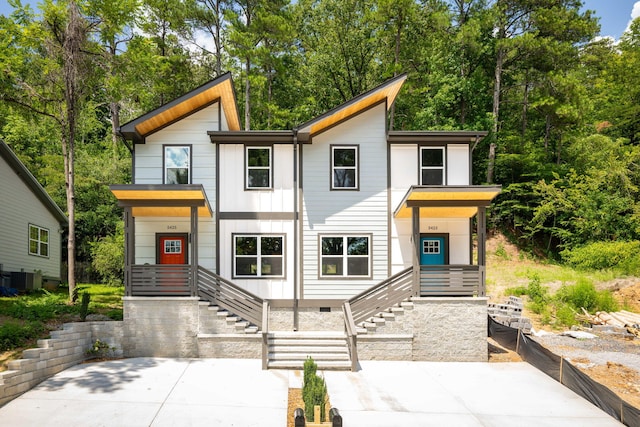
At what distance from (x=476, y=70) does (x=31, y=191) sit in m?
26.3

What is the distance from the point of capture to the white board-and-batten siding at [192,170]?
48.6 feet

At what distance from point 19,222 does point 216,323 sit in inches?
528

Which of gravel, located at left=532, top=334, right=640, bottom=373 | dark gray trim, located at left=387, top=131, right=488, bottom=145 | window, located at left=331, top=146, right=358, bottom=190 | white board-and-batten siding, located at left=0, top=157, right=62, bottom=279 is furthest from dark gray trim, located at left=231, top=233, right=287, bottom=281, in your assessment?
white board-and-batten siding, located at left=0, top=157, right=62, bottom=279

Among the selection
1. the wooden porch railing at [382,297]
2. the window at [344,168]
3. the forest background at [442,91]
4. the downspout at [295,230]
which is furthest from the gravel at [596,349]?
the forest background at [442,91]

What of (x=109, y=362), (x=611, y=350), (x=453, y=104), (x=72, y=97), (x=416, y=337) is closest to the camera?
(x=109, y=362)

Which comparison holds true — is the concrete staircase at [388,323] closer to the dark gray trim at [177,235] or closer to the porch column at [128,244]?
the dark gray trim at [177,235]

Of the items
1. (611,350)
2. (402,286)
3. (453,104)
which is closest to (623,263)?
(611,350)

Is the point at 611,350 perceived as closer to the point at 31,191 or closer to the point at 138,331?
the point at 138,331

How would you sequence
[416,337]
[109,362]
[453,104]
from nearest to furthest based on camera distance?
1. [109,362]
2. [416,337]
3. [453,104]

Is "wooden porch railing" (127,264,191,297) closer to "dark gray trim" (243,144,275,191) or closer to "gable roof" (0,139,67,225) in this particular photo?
"dark gray trim" (243,144,275,191)

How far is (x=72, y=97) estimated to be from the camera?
15.2 m

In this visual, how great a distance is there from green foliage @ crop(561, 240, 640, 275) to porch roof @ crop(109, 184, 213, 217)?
20.1 meters

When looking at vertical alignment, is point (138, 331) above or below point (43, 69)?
below

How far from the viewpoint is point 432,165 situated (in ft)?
50.2
